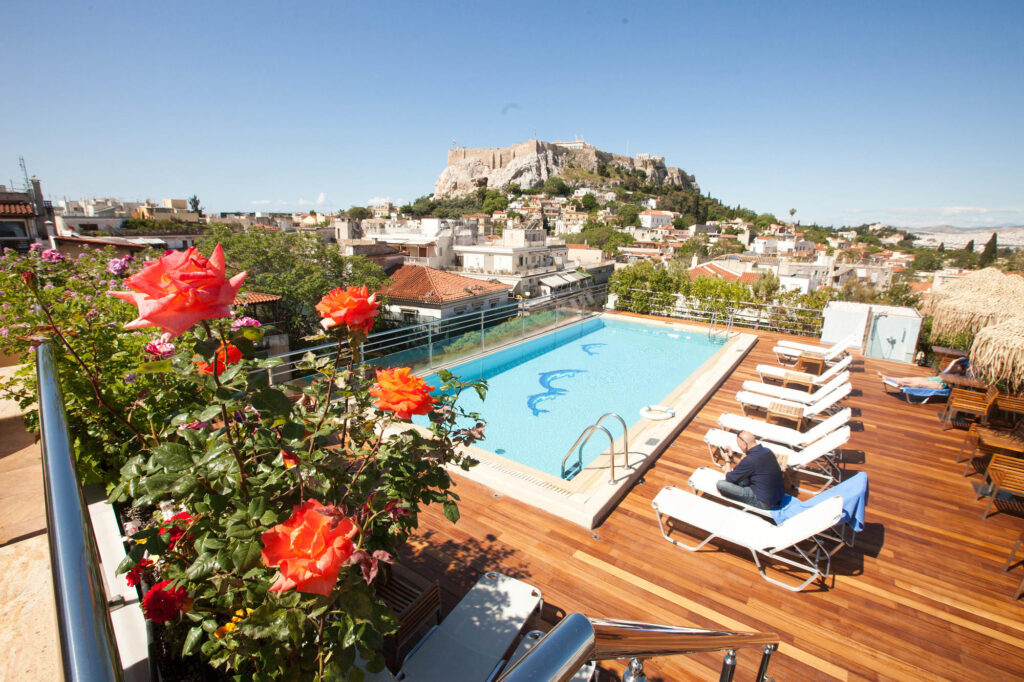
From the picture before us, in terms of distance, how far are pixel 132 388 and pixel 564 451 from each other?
521 cm

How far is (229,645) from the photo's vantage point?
1.12 meters

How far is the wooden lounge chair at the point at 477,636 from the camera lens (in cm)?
188

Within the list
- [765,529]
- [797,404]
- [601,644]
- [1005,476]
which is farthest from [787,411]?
[601,644]

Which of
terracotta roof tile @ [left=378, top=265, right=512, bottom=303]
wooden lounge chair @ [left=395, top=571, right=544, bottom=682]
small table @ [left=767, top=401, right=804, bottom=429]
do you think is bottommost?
terracotta roof tile @ [left=378, top=265, right=512, bottom=303]

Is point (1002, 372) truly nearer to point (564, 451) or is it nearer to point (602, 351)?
point (564, 451)

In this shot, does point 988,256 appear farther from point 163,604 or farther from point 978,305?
point 163,604

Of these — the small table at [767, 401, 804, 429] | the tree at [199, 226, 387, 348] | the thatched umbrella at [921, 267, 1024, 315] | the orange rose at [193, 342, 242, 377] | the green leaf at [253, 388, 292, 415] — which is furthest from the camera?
the tree at [199, 226, 387, 348]

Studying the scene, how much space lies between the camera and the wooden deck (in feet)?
8.15

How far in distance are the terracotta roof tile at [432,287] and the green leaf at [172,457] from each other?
76.9 ft

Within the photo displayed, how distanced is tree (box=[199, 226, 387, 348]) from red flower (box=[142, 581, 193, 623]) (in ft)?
69.6

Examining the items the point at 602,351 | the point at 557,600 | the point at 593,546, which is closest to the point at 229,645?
the point at 557,600

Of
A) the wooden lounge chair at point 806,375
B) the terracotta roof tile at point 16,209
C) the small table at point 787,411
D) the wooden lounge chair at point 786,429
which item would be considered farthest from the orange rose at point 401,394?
the terracotta roof tile at point 16,209

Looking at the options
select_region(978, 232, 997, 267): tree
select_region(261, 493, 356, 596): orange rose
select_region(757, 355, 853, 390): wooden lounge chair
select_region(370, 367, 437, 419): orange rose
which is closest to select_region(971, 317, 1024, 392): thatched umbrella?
select_region(757, 355, 853, 390): wooden lounge chair

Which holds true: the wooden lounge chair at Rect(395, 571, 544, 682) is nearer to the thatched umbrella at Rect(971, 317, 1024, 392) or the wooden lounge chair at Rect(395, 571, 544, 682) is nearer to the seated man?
the seated man
